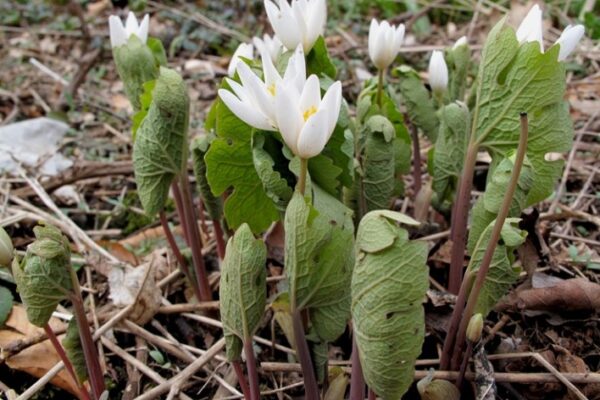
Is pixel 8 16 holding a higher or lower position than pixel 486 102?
lower

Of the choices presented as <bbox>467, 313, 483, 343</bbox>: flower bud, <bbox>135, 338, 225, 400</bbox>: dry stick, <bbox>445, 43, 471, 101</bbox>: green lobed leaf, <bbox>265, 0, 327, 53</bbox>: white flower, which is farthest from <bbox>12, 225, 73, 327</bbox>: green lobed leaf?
<bbox>445, 43, 471, 101</bbox>: green lobed leaf

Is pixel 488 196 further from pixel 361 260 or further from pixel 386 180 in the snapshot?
pixel 361 260

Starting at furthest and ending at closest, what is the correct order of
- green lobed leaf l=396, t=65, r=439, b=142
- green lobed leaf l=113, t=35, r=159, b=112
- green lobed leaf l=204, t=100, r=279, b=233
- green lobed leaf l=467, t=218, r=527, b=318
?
green lobed leaf l=396, t=65, r=439, b=142, green lobed leaf l=113, t=35, r=159, b=112, green lobed leaf l=204, t=100, r=279, b=233, green lobed leaf l=467, t=218, r=527, b=318

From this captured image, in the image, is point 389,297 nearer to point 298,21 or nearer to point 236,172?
point 236,172

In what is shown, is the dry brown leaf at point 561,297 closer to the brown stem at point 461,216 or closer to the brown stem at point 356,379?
the brown stem at point 461,216

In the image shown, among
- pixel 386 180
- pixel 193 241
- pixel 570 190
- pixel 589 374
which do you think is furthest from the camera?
pixel 570 190

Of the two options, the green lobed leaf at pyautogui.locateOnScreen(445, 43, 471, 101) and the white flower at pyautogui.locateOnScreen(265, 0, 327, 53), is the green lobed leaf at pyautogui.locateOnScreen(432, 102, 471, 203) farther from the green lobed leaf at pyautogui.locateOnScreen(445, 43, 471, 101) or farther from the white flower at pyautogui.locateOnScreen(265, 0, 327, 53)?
the white flower at pyautogui.locateOnScreen(265, 0, 327, 53)

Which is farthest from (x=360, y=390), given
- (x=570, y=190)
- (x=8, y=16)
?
(x=8, y=16)
